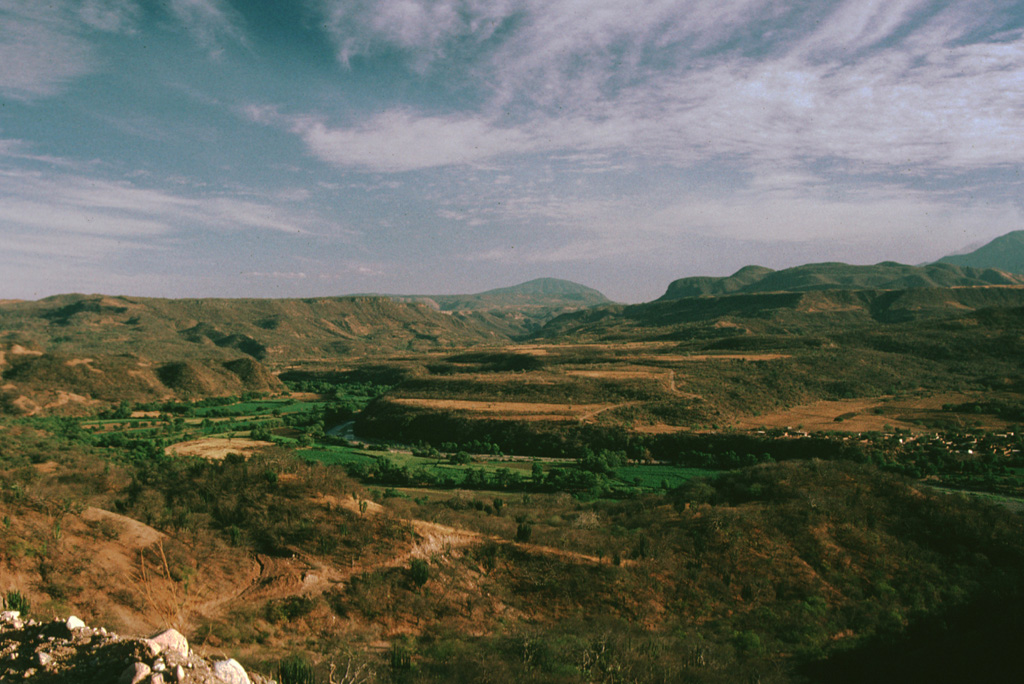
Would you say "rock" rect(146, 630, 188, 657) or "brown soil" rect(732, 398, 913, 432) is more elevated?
"rock" rect(146, 630, 188, 657)

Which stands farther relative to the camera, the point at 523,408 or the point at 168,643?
the point at 523,408

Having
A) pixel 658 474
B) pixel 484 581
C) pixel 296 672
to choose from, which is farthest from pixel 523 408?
pixel 296 672

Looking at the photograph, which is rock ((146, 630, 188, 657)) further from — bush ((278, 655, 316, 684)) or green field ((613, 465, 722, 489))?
green field ((613, 465, 722, 489))

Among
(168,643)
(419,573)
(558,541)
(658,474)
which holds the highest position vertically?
(168,643)

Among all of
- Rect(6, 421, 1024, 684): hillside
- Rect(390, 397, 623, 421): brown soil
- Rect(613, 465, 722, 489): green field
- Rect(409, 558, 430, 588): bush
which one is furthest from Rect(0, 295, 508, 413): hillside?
Rect(409, 558, 430, 588): bush

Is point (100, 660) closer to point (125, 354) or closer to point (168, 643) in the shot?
point (168, 643)

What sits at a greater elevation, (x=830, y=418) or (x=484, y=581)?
(x=484, y=581)

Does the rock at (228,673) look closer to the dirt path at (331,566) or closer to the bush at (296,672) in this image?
the bush at (296,672)

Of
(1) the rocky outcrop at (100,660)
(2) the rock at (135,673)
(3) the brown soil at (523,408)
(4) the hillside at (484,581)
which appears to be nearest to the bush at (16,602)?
(4) the hillside at (484,581)
